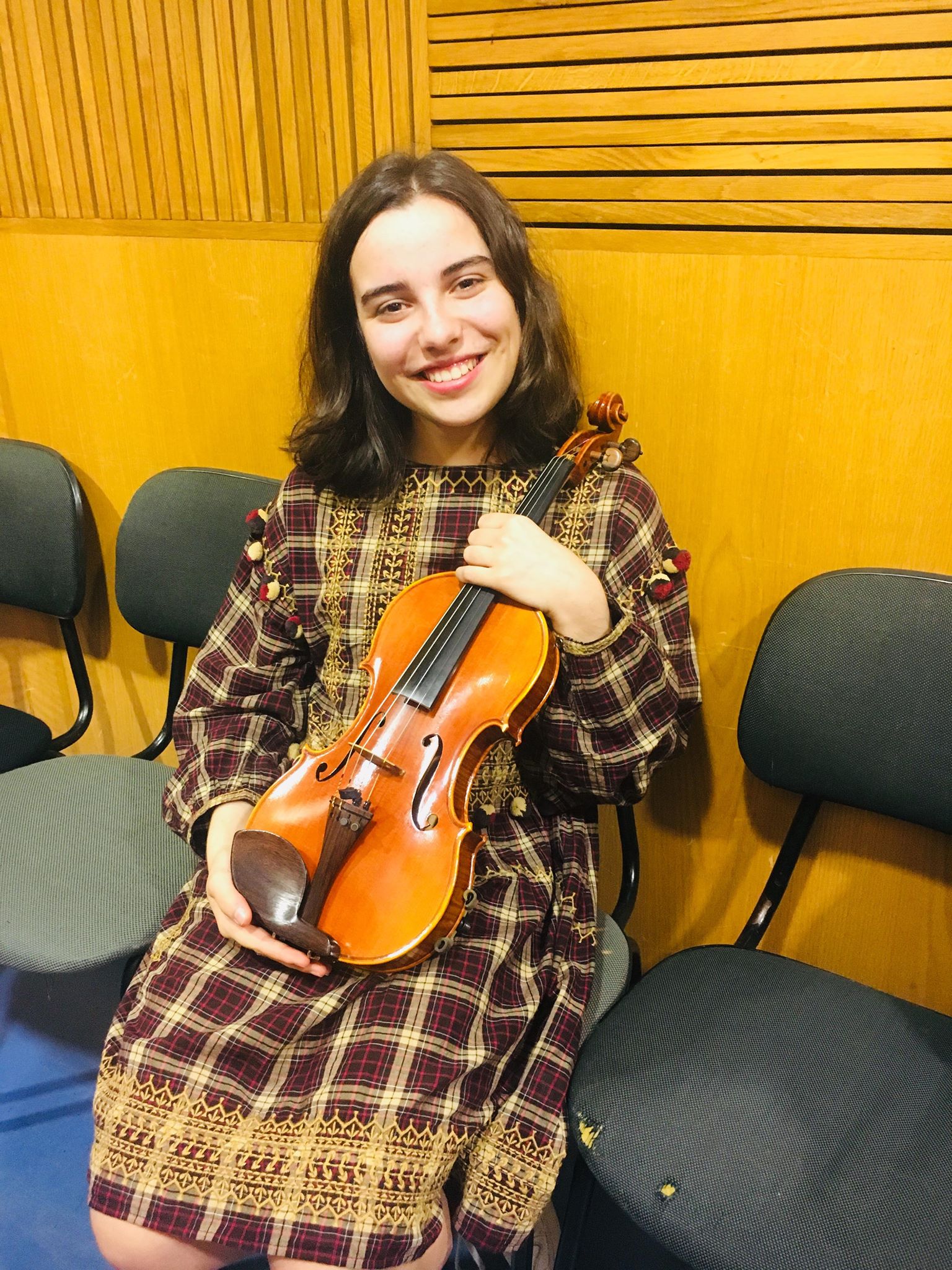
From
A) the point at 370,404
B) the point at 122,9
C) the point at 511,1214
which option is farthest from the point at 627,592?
→ the point at 122,9

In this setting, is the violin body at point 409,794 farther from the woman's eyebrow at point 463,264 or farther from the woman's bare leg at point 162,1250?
the woman's eyebrow at point 463,264

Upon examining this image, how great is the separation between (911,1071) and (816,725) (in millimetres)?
440

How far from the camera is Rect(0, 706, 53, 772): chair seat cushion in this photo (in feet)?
5.89

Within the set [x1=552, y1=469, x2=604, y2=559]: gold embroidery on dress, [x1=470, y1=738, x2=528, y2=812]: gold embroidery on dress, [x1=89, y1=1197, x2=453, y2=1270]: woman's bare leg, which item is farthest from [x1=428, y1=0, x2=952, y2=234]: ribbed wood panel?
[x1=89, y1=1197, x2=453, y2=1270]: woman's bare leg

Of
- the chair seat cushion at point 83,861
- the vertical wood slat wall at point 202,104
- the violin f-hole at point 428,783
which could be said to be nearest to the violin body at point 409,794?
the violin f-hole at point 428,783

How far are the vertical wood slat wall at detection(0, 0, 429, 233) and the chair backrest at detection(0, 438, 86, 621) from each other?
0.47 metres

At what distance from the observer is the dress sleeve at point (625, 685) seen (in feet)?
3.73

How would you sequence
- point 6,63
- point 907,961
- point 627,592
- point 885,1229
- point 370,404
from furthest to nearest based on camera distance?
point 6,63 → point 907,961 → point 370,404 → point 627,592 → point 885,1229

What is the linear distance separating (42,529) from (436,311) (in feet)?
3.65

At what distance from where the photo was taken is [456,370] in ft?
3.96

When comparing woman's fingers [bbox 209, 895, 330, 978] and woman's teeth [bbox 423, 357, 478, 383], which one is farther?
woman's teeth [bbox 423, 357, 478, 383]

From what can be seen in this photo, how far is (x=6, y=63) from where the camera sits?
1697 millimetres

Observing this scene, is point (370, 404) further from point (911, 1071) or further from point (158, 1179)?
point (911, 1071)

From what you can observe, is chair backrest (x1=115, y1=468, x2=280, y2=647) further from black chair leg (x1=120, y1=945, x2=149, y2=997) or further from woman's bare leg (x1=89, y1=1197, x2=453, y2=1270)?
woman's bare leg (x1=89, y1=1197, x2=453, y2=1270)
